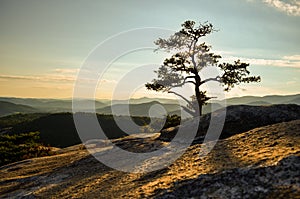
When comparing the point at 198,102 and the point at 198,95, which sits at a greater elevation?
the point at 198,95

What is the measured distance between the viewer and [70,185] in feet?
31.1

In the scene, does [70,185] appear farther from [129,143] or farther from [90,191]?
[129,143]

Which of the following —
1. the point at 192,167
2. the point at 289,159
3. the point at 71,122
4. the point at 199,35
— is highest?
the point at 199,35

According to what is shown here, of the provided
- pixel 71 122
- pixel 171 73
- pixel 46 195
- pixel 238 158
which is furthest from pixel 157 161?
pixel 71 122

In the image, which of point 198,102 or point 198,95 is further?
point 198,95

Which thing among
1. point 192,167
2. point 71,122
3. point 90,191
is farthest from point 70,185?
point 71,122

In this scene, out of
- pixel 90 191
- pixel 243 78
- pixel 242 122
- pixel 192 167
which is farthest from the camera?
pixel 243 78

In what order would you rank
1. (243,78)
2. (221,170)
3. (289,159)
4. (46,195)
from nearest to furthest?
1. (289,159)
2. (221,170)
3. (46,195)
4. (243,78)

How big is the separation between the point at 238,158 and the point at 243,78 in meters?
25.7

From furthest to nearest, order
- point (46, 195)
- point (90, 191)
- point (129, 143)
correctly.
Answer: point (129, 143) → point (46, 195) → point (90, 191)

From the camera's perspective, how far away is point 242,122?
41.9ft

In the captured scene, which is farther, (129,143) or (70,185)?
(129,143)

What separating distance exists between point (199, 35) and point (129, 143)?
2077 centimetres

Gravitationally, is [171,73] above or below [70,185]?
above
